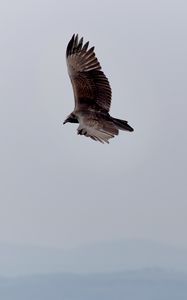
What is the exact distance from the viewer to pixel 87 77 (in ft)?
82.6

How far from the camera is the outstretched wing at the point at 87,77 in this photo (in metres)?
24.8

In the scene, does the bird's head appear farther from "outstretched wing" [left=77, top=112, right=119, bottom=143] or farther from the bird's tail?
the bird's tail

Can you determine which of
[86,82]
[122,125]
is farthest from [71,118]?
[122,125]

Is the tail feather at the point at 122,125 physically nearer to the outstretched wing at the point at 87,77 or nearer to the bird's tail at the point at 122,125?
the bird's tail at the point at 122,125

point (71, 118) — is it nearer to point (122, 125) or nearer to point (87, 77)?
point (87, 77)

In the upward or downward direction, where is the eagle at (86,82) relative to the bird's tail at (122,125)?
upward

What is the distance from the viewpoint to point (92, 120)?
74.6 feet

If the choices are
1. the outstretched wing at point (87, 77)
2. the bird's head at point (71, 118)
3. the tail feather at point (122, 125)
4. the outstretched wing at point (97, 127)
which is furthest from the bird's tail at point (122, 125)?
the outstretched wing at point (87, 77)

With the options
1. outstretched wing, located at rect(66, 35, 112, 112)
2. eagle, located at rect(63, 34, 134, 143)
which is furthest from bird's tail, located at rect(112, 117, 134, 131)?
outstretched wing, located at rect(66, 35, 112, 112)

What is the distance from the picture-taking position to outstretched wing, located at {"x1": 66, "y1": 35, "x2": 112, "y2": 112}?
81.5ft

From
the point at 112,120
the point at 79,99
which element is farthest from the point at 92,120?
the point at 79,99

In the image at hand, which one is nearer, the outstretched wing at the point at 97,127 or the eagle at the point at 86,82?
the outstretched wing at the point at 97,127

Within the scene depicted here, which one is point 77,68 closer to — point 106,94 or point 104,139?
point 106,94

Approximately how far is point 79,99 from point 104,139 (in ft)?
13.1
